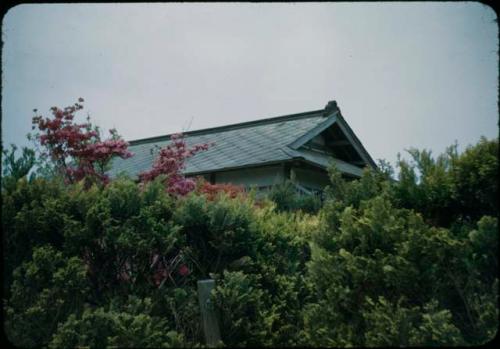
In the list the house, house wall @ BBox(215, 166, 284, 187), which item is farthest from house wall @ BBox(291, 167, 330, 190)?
house wall @ BBox(215, 166, 284, 187)

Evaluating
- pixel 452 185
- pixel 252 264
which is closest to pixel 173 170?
pixel 252 264

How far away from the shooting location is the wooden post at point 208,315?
432 centimetres

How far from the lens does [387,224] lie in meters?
3.76

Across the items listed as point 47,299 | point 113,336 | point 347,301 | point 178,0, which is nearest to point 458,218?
point 347,301

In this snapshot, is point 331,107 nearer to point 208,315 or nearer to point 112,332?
point 208,315

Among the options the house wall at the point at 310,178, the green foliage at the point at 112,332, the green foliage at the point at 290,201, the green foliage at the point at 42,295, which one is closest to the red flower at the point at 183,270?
the green foliage at the point at 112,332

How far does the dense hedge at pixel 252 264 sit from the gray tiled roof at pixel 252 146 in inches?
280

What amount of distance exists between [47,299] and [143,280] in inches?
35.5

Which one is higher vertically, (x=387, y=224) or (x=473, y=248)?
(x=387, y=224)

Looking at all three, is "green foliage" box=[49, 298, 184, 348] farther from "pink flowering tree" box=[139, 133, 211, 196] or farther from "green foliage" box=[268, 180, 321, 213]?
"green foliage" box=[268, 180, 321, 213]

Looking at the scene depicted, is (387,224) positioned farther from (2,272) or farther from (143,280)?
(2,272)

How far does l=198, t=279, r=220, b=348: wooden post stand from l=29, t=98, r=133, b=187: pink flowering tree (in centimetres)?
509

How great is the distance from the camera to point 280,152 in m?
12.9

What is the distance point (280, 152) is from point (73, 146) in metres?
5.71
